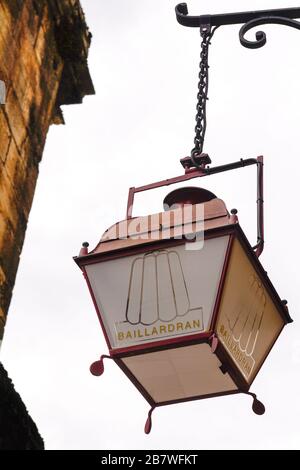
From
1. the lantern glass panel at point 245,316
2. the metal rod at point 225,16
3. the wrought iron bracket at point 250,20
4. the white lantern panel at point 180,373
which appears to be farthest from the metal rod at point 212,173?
the metal rod at point 225,16

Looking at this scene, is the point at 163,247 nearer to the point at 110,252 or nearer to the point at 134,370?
the point at 110,252

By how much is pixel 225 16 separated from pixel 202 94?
25.7 inches

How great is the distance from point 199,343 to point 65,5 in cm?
298

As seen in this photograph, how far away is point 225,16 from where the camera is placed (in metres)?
4.95

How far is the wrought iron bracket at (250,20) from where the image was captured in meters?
4.77

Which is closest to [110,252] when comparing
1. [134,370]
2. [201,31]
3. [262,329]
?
[134,370]

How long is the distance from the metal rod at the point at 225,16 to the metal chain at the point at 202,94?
0.17 feet

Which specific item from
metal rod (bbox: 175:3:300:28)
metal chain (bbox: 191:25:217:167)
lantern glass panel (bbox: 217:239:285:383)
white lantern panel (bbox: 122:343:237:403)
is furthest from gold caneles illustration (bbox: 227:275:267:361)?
metal rod (bbox: 175:3:300:28)

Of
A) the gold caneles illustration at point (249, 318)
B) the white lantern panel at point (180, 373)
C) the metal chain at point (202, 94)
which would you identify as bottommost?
the white lantern panel at point (180, 373)

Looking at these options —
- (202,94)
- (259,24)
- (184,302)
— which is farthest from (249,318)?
(259,24)

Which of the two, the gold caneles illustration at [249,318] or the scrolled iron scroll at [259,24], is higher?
the scrolled iron scroll at [259,24]

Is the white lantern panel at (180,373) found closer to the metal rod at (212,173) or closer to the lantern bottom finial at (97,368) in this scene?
the lantern bottom finial at (97,368)

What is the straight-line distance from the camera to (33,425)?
14.8 ft

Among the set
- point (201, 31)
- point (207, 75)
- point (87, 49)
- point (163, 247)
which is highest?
point (87, 49)
